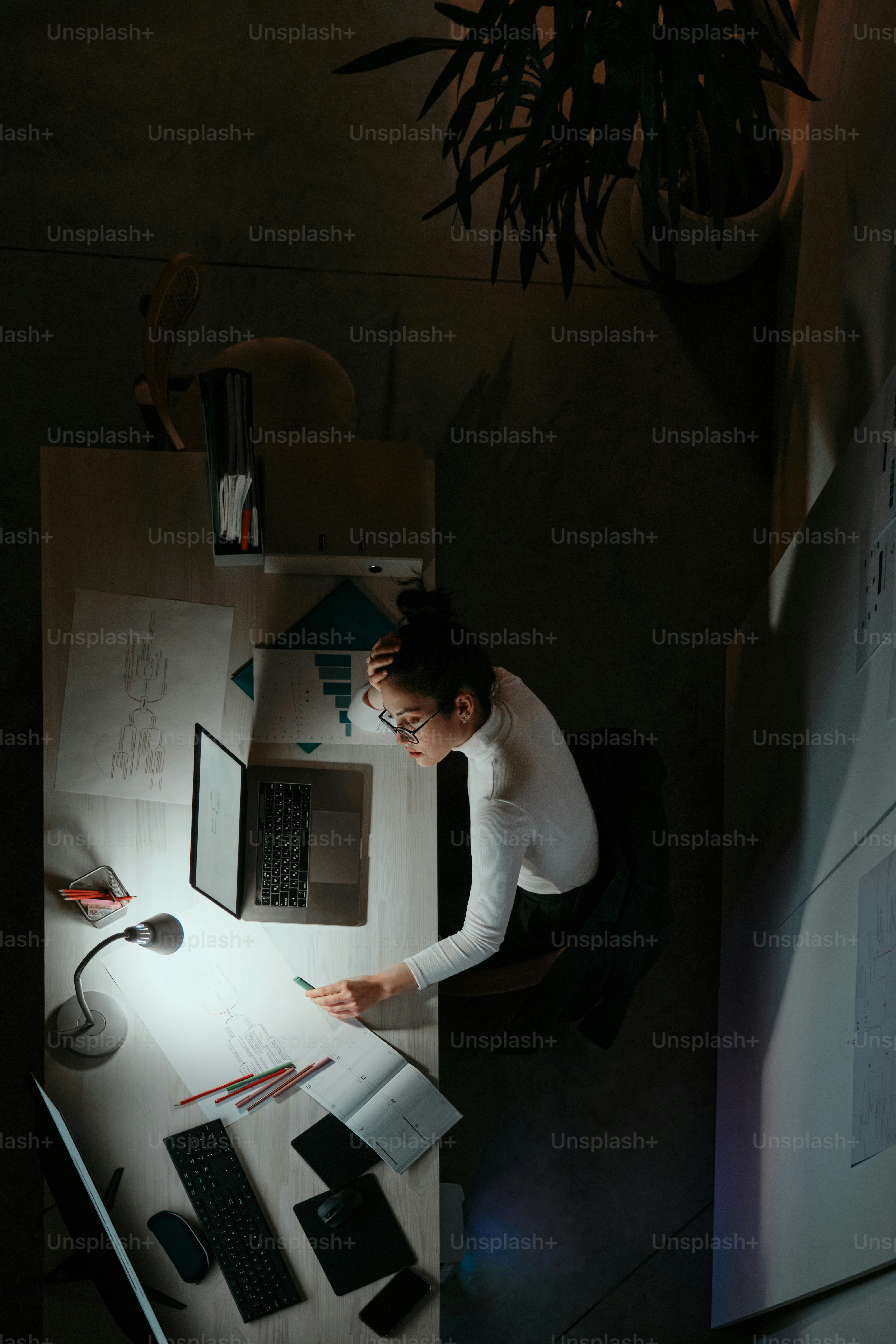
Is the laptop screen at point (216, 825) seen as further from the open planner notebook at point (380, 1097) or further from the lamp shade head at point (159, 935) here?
the open planner notebook at point (380, 1097)

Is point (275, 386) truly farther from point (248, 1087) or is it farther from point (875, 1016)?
point (875, 1016)

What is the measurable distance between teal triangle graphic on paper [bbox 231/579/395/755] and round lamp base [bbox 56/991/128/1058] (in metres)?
0.72

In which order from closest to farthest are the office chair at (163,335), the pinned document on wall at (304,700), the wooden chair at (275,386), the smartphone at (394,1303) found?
1. the smartphone at (394,1303)
2. the office chair at (163,335)
3. the pinned document on wall at (304,700)
4. the wooden chair at (275,386)

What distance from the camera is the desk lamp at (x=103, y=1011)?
1.97 meters

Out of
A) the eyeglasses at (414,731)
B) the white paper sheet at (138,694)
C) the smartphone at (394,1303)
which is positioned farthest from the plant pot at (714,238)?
the smartphone at (394,1303)

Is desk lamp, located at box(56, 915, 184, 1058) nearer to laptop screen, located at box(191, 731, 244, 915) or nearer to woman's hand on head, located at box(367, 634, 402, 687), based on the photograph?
laptop screen, located at box(191, 731, 244, 915)

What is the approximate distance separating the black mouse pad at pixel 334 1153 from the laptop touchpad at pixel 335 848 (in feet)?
1.71

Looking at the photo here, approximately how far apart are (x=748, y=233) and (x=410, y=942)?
7.90ft

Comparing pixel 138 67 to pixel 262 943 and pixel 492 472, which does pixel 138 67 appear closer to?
pixel 492 472

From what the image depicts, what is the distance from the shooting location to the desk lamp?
197cm

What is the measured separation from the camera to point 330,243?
3152 mm

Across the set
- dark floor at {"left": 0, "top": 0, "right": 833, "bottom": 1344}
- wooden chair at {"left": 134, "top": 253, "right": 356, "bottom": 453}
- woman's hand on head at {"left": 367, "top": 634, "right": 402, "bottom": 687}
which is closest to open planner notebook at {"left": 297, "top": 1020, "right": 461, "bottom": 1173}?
woman's hand on head at {"left": 367, "top": 634, "right": 402, "bottom": 687}

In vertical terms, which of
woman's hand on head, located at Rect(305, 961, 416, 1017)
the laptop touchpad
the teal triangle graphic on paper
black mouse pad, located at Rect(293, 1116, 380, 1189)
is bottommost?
black mouse pad, located at Rect(293, 1116, 380, 1189)

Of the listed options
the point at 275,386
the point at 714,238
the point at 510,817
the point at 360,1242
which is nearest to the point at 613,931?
the point at 510,817
